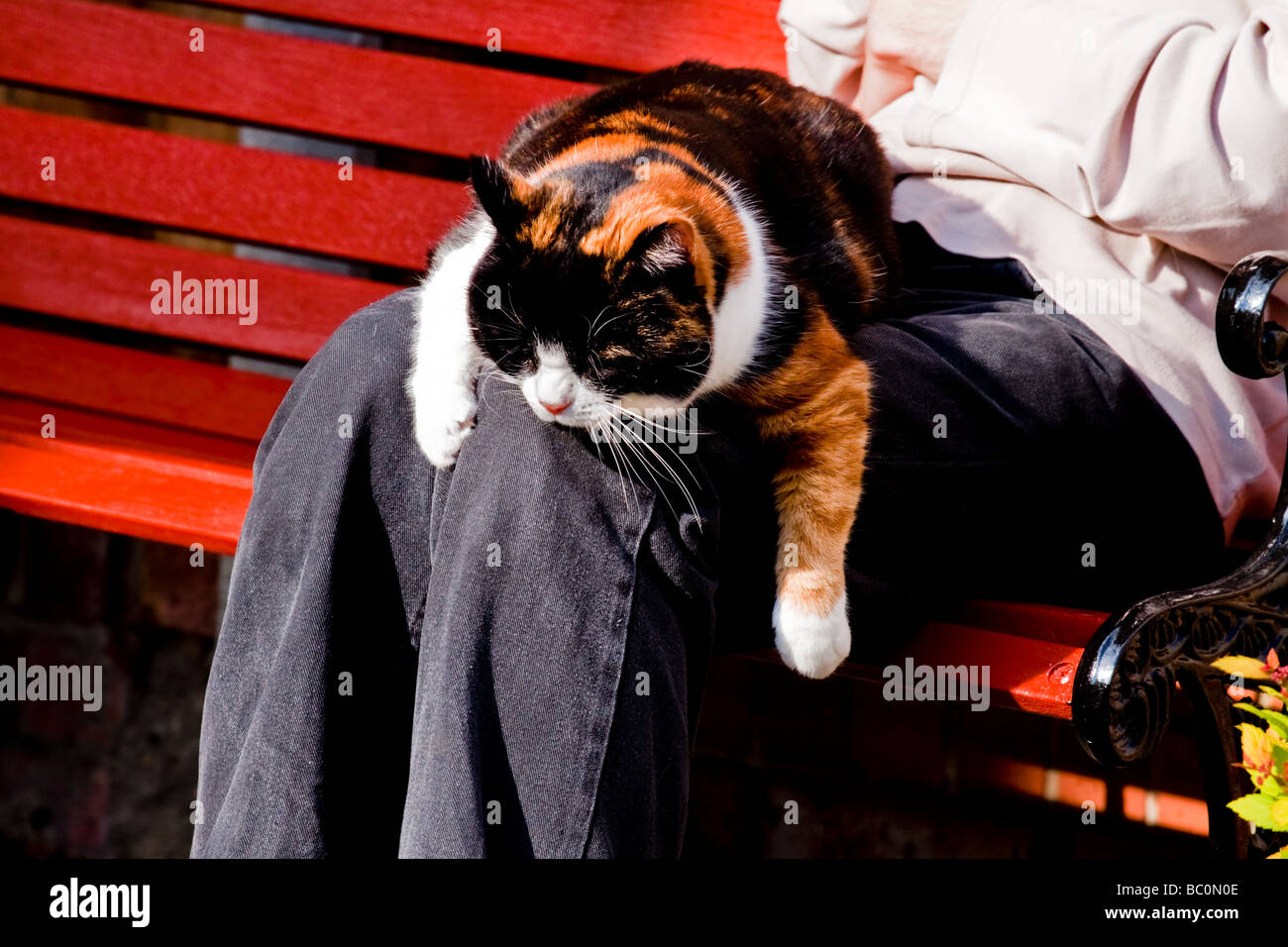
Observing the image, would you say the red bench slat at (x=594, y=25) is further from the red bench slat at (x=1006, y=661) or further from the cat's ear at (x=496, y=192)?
the red bench slat at (x=1006, y=661)

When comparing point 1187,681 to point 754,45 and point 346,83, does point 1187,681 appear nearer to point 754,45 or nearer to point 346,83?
point 754,45

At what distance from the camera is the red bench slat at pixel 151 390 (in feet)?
6.84

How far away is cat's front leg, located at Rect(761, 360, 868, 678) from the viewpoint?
4.01 ft

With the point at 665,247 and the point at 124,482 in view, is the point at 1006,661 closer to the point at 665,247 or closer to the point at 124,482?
the point at 665,247

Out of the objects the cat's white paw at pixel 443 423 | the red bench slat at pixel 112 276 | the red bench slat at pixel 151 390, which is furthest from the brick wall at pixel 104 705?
the cat's white paw at pixel 443 423

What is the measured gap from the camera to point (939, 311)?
62.3 inches

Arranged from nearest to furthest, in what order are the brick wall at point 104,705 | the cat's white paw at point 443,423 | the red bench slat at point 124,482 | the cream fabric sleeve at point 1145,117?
the cat's white paw at point 443,423, the cream fabric sleeve at point 1145,117, the red bench slat at point 124,482, the brick wall at point 104,705

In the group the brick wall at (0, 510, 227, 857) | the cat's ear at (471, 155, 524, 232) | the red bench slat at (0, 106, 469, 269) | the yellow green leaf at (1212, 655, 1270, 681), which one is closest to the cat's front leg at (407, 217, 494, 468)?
the cat's ear at (471, 155, 524, 232)

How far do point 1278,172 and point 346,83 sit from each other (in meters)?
1.46

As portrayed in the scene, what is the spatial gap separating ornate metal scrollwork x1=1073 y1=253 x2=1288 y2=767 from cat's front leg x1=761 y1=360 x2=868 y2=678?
0.82 ft

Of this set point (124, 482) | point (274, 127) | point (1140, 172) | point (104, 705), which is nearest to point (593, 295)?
point (1140, 172)

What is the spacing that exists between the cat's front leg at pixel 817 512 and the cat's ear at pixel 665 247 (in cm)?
26
